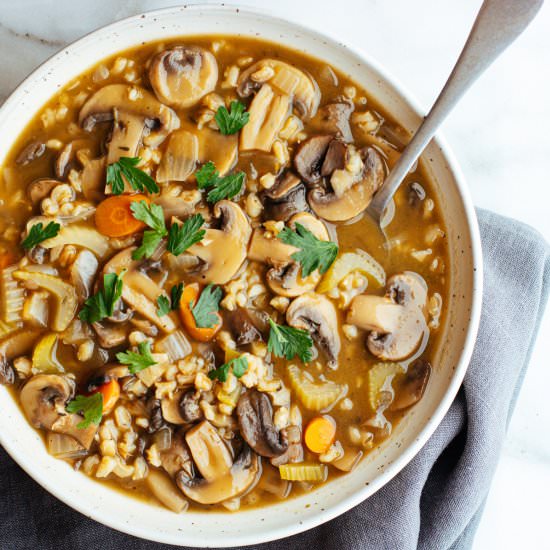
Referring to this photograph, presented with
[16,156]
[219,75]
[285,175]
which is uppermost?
[219,75]

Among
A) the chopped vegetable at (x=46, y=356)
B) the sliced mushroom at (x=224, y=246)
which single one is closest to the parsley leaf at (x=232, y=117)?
the sliced mushroom at (x=224, y=246)

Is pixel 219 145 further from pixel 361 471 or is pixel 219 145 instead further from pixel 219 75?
pixel 361 471

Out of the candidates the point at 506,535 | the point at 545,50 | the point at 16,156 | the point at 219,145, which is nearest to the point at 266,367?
the point at 219,145

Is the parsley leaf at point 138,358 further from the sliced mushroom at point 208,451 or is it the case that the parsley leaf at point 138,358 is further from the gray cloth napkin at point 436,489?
the gray cloth napkin at point 436,489

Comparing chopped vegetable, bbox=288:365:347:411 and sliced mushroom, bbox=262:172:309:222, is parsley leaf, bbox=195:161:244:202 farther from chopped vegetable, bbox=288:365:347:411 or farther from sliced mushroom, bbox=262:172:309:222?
chopped vegetable, bbox=288:365:347:411

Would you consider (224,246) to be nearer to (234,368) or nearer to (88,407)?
(234,368)

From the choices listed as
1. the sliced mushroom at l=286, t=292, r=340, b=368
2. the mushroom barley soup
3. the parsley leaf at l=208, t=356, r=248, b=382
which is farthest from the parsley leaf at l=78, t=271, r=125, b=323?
the sliced mushroom at l=286, t=292, r=340, b=368
